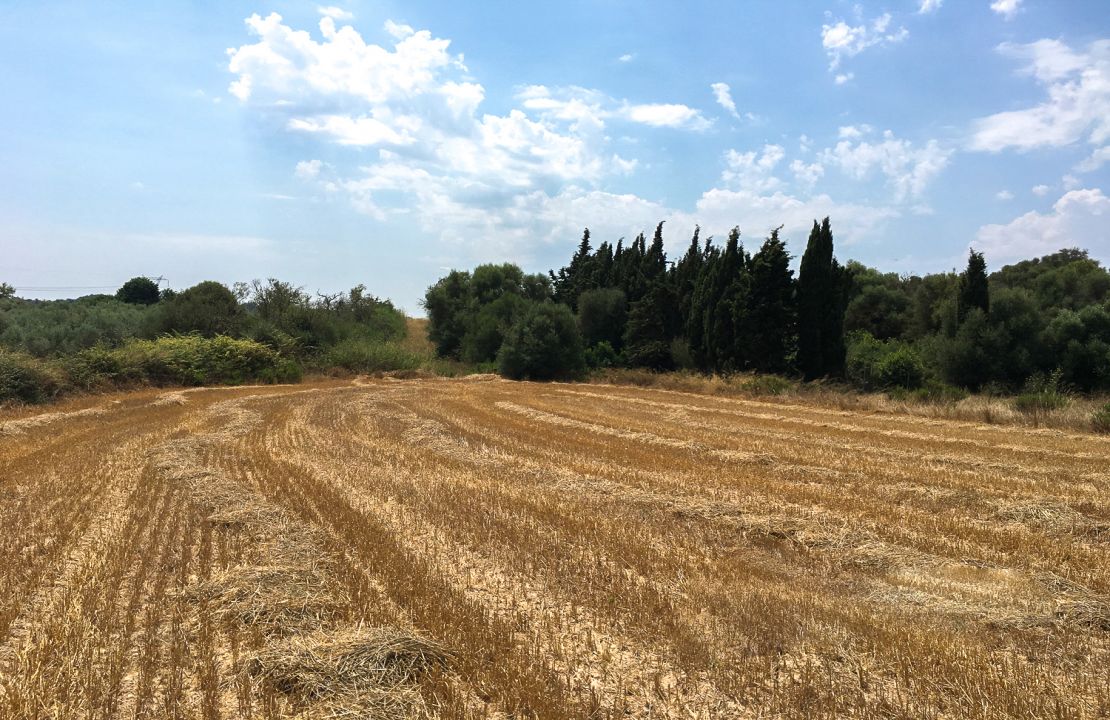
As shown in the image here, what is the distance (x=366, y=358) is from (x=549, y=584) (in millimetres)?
39894

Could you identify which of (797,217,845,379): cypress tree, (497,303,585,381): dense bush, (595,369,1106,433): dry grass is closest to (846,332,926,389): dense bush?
(797,217,845,379): cypress tree

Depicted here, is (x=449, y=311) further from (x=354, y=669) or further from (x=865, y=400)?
(x=354, y=669)

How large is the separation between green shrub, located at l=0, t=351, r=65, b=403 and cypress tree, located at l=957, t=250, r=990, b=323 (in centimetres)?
3741

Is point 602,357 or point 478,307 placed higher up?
point 478,307

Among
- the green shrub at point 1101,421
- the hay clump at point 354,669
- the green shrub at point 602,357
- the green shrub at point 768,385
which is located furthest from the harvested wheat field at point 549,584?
the green shrub at point 602,357

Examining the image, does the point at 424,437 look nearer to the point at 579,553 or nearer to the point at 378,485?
the point at 378,485

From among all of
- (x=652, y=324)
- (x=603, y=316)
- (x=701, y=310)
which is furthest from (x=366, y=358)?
(x=701, y=310)

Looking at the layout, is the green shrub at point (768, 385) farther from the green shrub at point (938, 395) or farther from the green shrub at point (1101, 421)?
the green shrub at point (1101, 421)

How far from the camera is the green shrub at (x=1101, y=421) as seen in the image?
675 inches

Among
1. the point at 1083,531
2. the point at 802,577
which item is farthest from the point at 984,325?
the point at 802,577

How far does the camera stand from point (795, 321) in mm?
34781

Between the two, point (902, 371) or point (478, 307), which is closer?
point (902, 371)

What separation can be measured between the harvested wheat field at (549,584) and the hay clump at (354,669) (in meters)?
0.02

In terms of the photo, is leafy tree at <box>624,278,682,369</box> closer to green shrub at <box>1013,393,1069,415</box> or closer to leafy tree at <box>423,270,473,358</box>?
leafy tree at <box>423,270,473,358</box>
